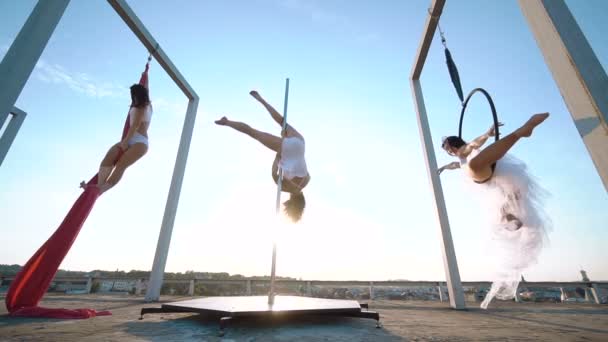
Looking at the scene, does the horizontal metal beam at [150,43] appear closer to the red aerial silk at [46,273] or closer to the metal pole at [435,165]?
the red aerial silk at [46,273]

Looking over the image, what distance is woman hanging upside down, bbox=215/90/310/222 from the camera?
3178mm

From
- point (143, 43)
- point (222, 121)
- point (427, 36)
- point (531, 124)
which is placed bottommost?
point (531, 124)

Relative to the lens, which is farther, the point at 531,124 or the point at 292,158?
the point at 292,158

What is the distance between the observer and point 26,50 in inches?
78.4

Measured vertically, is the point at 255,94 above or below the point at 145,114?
above

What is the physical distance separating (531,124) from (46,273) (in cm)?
467

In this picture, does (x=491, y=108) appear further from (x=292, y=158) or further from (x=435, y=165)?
(x=292, y=158)

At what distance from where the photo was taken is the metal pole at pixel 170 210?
4.09m

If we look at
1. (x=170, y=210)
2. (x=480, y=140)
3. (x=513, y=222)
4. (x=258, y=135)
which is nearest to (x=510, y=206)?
(x=513, y=222)

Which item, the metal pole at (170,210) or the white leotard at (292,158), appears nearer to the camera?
the white leotard at (292,158)

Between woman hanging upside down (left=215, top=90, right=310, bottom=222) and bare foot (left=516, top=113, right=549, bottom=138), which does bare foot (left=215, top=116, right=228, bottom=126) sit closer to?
woman hanging upside down (left=215, top=90, right=310, bottom=222)

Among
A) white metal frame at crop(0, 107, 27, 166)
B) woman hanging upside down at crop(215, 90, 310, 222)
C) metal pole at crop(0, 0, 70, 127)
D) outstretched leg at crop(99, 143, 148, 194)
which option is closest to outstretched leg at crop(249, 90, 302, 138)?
woman hanging upside down at crop(215, 90, 310, 222)

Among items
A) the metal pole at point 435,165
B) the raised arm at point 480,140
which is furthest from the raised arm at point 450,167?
the raised arm at point 480,140

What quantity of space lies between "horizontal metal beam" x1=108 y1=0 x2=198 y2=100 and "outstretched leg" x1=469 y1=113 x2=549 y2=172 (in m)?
4.85
